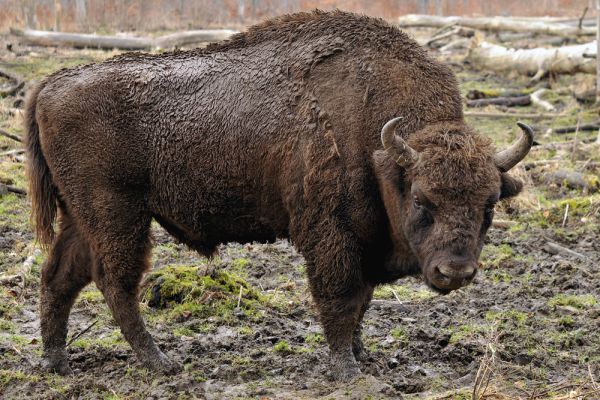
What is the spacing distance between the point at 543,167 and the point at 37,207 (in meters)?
6.85

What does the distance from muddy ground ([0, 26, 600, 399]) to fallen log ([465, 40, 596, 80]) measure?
6863 millimetres

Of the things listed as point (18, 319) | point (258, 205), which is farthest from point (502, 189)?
point (18, 319)

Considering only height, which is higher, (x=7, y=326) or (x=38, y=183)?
(x=38, y=183)

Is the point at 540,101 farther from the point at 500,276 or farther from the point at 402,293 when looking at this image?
the point at 402,293

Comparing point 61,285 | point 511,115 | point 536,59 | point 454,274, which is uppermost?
point 454,274

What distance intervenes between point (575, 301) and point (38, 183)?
14.1 ft

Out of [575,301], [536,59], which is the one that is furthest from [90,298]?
[536,59]

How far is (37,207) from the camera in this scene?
6.46m

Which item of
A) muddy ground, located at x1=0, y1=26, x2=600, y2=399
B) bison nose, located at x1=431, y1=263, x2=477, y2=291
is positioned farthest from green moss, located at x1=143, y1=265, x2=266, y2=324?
bison nose, located at x1=431, y1=263, x2=477, y2=291

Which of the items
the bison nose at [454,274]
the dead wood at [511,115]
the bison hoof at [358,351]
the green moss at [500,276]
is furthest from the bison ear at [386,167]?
the dead wood at [511,115]

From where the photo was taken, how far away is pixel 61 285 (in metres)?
6.33

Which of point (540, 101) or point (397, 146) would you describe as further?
point (540, 101)

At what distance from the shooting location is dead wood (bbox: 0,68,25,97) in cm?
1388

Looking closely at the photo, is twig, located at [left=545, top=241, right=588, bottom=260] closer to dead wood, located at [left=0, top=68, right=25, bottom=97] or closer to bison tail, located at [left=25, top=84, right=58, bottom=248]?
bison tail, located at [left=25, top=84, right=58, bottom=248]
